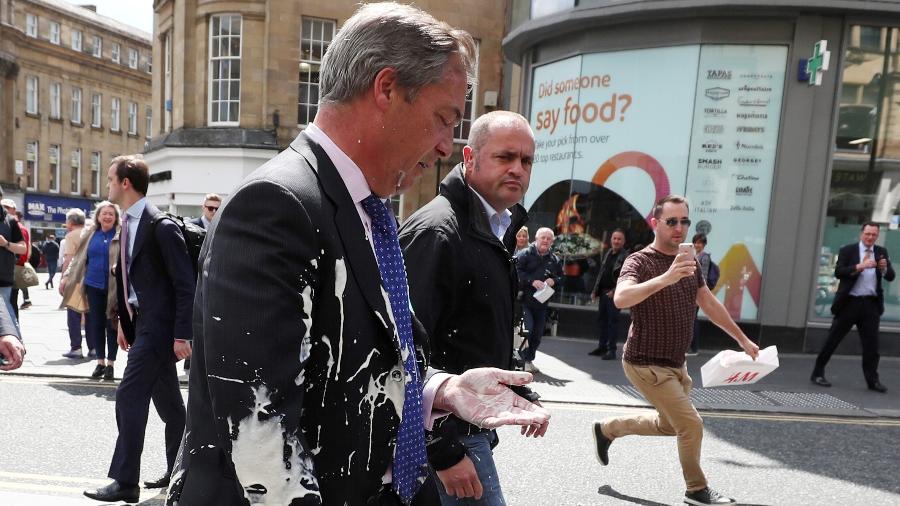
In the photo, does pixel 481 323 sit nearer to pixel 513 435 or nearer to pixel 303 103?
pixel 513 435

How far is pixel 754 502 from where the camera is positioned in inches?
158

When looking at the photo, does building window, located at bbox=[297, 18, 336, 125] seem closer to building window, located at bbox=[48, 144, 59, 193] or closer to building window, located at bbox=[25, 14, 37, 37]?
building window, located at bbox=[48, 144, 59, 193]

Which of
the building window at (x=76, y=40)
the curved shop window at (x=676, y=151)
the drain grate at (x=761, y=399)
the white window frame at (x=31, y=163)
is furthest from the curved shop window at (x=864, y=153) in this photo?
the building window at (x=76, y=40)

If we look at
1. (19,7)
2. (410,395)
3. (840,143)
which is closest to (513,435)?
(410,395)

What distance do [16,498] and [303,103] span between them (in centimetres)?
1583

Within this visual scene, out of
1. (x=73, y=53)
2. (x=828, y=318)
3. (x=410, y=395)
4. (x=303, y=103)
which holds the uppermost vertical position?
(x=73, y=53)

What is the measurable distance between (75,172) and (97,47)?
844cm

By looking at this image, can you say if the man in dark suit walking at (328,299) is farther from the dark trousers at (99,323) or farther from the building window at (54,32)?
the building window at (54,32)

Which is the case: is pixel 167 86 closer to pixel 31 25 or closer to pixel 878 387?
pixel 878 387

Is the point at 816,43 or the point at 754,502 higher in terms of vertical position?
the point at 816,43

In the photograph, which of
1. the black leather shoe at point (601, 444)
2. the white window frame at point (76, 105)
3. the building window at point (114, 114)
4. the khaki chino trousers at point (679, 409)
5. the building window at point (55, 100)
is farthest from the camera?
the building window at point (114, 114)

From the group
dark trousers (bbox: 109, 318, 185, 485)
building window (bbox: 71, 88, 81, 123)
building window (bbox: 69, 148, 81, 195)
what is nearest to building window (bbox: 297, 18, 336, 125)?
dark trousers (bbox: 109, 318, 185, 485)

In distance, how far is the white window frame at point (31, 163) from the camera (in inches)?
1368

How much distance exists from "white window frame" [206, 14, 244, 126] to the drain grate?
49.1 feet
